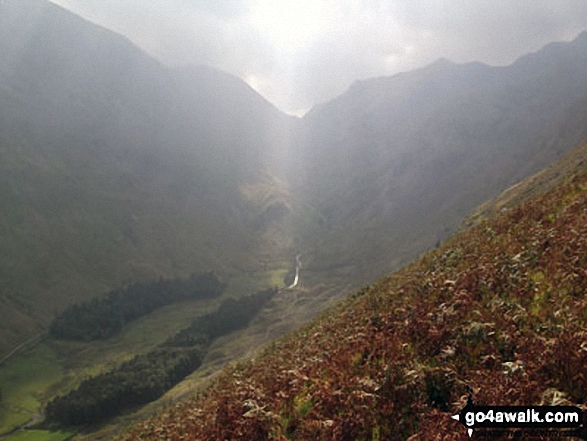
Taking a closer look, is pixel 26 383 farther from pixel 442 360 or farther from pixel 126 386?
pixel 442 360

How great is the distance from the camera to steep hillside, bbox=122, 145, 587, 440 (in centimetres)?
897

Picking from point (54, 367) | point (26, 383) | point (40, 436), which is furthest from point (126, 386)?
point (54, 367)

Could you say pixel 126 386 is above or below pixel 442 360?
below

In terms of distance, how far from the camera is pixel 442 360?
11039 millimetres

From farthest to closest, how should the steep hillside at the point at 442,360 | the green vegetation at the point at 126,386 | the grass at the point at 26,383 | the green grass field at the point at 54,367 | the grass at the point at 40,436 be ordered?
the green grass field at the point at 54,367 < the grass at the point at 26,383 < the green vegetation at the point at 126,386 < the grass at the point at 40,436 < the steep hillside at the point at 442,360

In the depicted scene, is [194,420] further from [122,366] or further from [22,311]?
[22,311]

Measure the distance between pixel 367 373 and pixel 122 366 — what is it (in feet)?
509

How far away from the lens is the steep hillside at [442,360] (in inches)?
353

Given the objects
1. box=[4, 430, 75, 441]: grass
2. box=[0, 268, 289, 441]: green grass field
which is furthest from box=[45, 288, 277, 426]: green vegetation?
box=[0, 268, 289, 441]: green grass field

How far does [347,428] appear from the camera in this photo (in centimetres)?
986

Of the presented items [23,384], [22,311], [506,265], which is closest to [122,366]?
[23,384]

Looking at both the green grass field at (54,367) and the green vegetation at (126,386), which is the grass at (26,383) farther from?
the green vegetation at (126,386)

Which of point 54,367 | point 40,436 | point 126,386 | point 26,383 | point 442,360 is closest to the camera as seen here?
point 442,360

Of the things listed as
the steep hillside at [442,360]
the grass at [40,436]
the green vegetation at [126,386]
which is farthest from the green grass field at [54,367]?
the steep hillside at [442,360]
